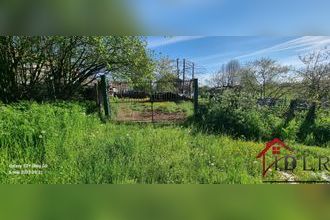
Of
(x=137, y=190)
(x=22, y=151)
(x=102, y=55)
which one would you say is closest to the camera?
(x=137, y=190)

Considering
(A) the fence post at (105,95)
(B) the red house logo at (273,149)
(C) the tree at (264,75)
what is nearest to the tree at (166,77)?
(A) the fence post at (105,95)

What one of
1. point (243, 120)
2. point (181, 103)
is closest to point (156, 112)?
point (181, 103)

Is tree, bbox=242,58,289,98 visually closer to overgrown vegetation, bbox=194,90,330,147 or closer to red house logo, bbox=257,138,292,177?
overgrown vegetation, bbox=194,90,330,147

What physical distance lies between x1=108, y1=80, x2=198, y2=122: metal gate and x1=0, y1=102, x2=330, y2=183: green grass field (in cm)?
8

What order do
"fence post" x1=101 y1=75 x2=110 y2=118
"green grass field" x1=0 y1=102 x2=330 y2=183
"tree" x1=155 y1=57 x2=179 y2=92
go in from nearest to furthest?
1. "green grass field" x1=0 y1=102 x2=330 y2=183
2. "tree" x1=155 y1=57 x2=179 y2=92
3. "fence post" x1=101 y1=75 x2=110 y2=118

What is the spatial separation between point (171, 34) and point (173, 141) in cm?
75

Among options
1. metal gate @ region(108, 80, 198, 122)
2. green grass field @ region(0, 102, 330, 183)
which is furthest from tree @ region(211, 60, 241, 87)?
green grass field @ region(0, 102, 330, 183)

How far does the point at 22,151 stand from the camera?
105 inches

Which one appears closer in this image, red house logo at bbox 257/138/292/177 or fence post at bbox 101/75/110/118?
red house logo at bbox 257/138/292/177

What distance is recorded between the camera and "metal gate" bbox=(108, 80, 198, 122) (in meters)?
2.91
